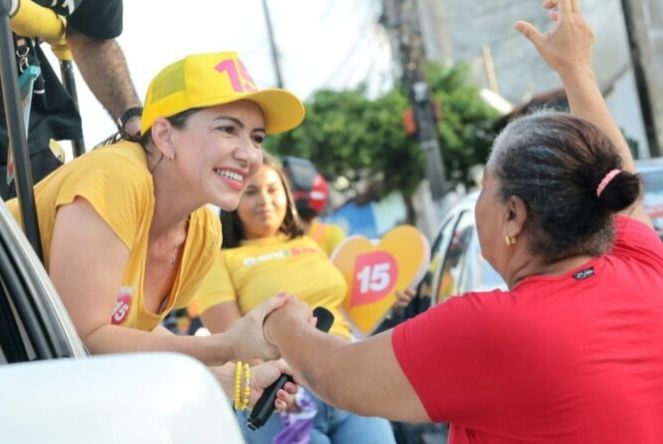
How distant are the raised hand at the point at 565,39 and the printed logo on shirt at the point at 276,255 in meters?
1.69

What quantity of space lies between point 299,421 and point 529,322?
69.4 inches

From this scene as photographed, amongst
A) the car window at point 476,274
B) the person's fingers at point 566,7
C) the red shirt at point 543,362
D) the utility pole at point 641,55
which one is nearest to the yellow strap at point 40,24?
the red shirt at point 543,362

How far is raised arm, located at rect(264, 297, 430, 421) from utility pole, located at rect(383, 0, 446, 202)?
1568cm

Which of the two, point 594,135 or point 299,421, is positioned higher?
point 594,135

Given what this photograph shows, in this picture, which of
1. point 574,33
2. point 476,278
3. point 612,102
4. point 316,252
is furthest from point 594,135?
point 612,102

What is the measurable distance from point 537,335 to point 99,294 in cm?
90

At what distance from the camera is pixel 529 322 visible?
2.04 metres

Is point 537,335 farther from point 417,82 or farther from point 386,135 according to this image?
point 386,135

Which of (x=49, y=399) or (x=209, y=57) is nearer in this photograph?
(x=49, y=399)

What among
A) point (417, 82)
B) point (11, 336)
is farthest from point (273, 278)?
point (417, 82)

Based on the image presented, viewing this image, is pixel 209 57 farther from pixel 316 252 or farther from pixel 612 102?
pixel 612 102

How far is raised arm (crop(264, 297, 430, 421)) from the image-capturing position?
2088 millimetres

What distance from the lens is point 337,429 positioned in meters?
3.74

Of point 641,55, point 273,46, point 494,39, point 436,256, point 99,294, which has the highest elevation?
point 99,294
